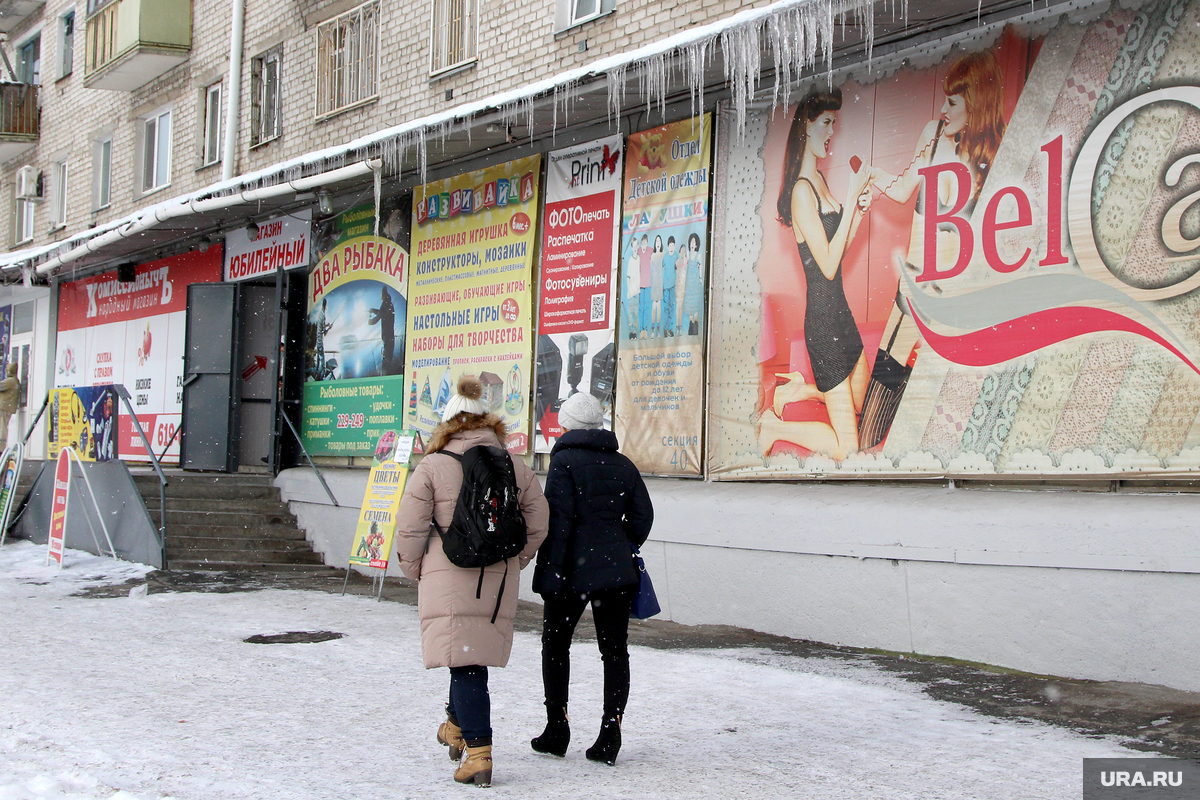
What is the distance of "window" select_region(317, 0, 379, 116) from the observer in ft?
45.9

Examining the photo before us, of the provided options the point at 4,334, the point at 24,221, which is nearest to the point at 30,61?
the point at 24,221

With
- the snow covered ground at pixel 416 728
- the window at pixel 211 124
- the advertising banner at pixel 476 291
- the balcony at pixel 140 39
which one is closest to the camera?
the snow covered ground at pixel 416 728

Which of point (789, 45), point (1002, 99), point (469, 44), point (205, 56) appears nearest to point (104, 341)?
point (205, 56)

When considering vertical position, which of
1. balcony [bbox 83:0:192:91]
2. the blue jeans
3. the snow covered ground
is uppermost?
balcony [bbox 83:0:192:91]

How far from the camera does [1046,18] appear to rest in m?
6.68

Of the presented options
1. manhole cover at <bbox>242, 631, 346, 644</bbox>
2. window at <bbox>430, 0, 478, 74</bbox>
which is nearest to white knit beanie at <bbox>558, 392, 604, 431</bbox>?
manhole cover at <bbox>242, 631, 346, 644</bbox>

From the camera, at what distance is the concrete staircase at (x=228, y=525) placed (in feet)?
38.3

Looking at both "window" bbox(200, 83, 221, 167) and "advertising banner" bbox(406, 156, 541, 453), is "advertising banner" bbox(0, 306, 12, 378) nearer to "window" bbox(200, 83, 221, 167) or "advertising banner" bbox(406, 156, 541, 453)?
"window" bbox(200, 83, 221, 167)

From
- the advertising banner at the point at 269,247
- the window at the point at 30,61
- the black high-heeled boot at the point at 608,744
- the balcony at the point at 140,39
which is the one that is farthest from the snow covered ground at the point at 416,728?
the window at the point at 30,61

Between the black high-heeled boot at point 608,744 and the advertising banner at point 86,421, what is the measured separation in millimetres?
8150

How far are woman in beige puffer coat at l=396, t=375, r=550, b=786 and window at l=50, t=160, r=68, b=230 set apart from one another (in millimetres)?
20831

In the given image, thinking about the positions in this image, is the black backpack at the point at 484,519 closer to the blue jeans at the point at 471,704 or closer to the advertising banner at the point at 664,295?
the blue jeans at the point at 471,704

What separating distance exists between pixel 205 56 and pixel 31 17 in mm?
9102

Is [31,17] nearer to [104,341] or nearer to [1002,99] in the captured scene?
[104,341]
